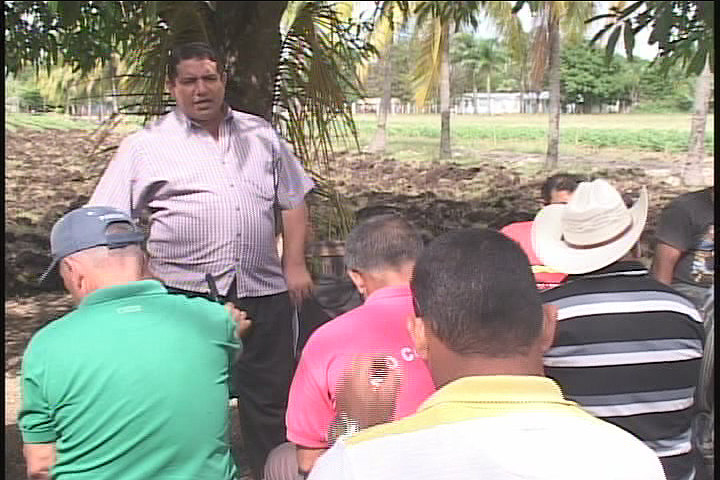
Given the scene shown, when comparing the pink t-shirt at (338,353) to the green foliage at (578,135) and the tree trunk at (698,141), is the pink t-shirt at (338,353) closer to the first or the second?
the tree trunk at (698,141)

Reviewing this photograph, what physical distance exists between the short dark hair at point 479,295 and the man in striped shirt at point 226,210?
1.77 meters

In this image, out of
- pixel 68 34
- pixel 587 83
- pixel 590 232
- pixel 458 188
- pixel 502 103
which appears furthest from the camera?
pixel 587 83

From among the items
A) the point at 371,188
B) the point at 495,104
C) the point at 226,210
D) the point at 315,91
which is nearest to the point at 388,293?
the point at 226,210

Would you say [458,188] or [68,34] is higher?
[68,34]

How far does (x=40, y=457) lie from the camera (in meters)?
1.92

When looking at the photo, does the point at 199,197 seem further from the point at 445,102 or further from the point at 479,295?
the point at 445,102

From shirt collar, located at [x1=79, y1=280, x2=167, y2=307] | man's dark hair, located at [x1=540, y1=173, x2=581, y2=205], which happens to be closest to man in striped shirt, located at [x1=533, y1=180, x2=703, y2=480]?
shirt collar, located at [x1=79, y1=280, x2=167, y2=307]

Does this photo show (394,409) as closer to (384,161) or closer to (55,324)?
(55,324)

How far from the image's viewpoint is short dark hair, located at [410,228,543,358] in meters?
1.30

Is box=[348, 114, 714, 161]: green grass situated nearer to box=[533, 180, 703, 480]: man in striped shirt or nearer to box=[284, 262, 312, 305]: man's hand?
box=[284, 262, 312, 305]: man's hand

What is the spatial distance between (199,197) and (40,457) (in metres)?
1.32

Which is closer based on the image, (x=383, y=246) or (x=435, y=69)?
(x=383, y=246)

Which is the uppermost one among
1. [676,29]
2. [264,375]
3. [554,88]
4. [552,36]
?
[552,36]

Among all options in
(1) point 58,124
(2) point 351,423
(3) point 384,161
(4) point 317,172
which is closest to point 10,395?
(4) point 317,172
